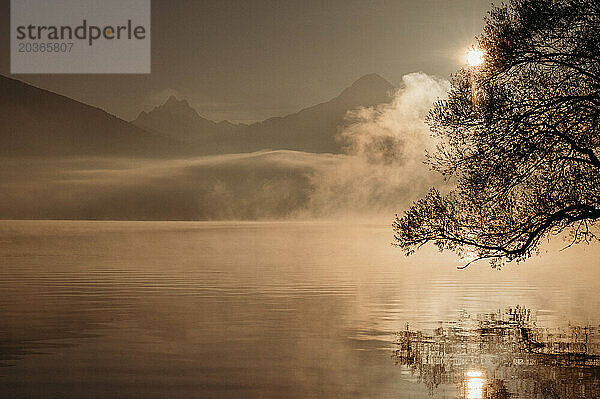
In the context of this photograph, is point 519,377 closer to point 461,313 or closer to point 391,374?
point 391,374

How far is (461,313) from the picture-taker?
51719 mm

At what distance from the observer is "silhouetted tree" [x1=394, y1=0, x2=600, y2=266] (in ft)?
126

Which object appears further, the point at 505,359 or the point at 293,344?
the point at 293,344

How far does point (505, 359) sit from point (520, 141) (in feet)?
33.6

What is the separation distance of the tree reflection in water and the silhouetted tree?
153 inches

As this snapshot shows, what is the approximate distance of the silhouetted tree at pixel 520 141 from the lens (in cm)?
3838

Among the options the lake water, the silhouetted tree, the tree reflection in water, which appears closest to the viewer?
the tree reflection in water

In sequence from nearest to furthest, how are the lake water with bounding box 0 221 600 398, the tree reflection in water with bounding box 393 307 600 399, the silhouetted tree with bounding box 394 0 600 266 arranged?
the tree reflection in water with bounding box 393 307 600 399 → the lake water with bounding box 0 221 600 398 → the silhouetted tree with bounding box 394 0 600 266

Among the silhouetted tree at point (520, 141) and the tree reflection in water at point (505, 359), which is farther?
the silhouetted tree at point (520, 141)

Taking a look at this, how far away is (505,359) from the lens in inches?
1257

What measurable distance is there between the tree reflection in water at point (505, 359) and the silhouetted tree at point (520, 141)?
12.7 ft

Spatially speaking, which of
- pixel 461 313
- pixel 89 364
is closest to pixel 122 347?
pixel 89 364

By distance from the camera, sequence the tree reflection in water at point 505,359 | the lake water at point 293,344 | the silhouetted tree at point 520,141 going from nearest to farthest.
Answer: the tree reflection in water at point 505,359 < the lake water at point 293,344 < the silhouetted tree at point 520,141

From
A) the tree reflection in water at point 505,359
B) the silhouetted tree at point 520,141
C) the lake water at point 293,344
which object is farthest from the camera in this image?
the silhouetted tree at point 520,141
